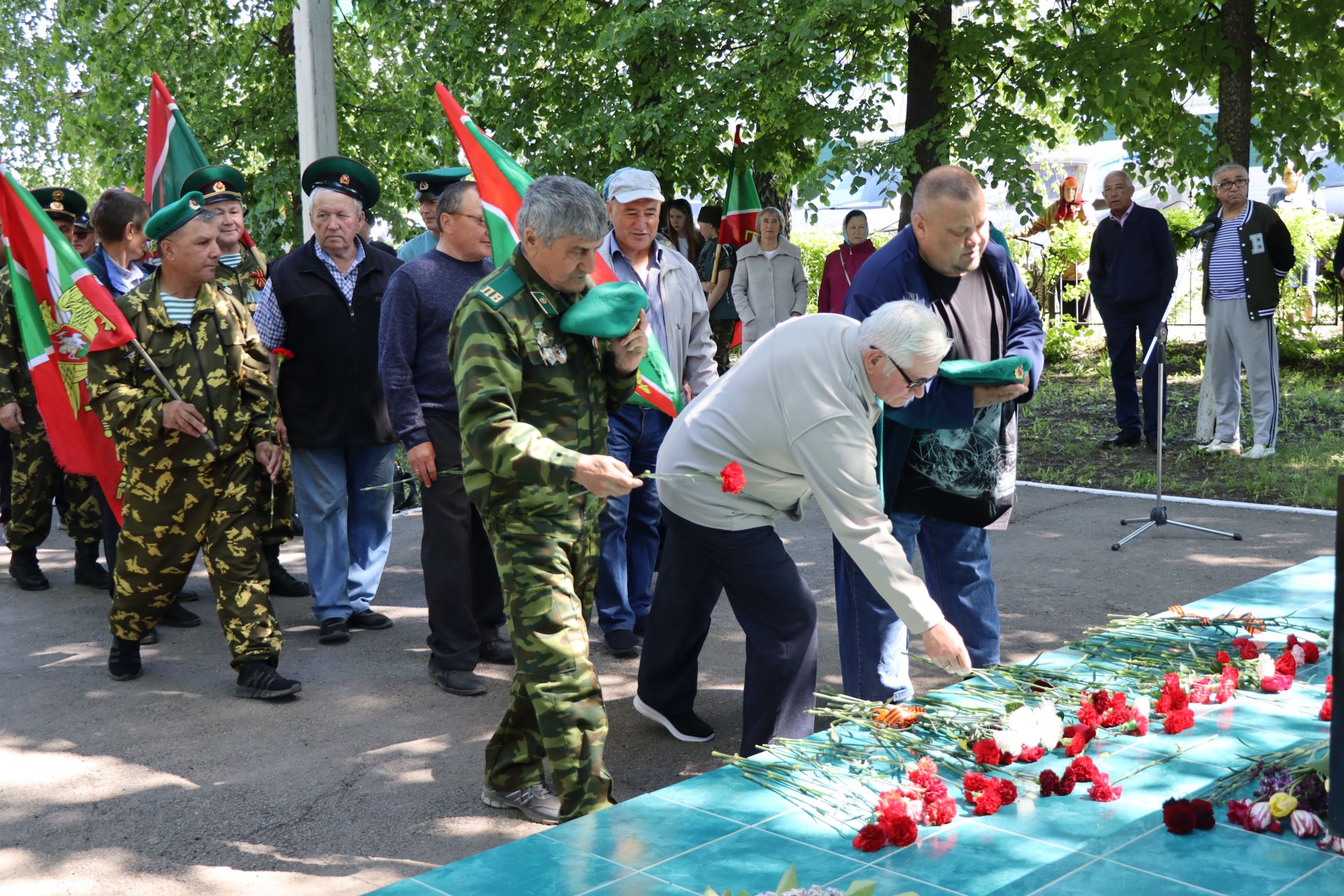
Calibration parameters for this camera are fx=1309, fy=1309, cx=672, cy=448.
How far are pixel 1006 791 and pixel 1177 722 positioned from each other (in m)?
0.66

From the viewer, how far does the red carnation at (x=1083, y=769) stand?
2.82 meters

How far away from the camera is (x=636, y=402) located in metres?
5.61

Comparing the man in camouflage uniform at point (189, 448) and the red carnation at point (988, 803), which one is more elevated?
the man in camouflage uniform at point (189, 448)

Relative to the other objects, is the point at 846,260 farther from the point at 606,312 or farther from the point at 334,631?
the point at 606,312

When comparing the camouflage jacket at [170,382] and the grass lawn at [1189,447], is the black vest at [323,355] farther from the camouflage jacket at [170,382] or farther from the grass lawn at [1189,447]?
the grass lawn at [1189,447]

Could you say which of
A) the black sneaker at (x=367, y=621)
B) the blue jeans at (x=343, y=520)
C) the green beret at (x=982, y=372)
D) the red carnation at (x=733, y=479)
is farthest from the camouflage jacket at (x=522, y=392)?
the black sneaker at (x=367, y=621)

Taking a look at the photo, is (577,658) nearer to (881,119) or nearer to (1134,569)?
(1134,569)

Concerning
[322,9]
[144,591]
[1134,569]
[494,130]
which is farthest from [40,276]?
[494,130]

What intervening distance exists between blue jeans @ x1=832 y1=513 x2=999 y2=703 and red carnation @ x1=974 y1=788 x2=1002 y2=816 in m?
1.80

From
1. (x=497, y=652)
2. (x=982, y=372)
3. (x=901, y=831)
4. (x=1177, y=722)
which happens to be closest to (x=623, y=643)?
(x=497, y=652)

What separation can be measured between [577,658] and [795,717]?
0.86 m

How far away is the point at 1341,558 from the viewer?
1867mm

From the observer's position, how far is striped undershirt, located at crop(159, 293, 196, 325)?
5.43 meters

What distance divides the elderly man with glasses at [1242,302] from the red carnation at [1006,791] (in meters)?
8.40
